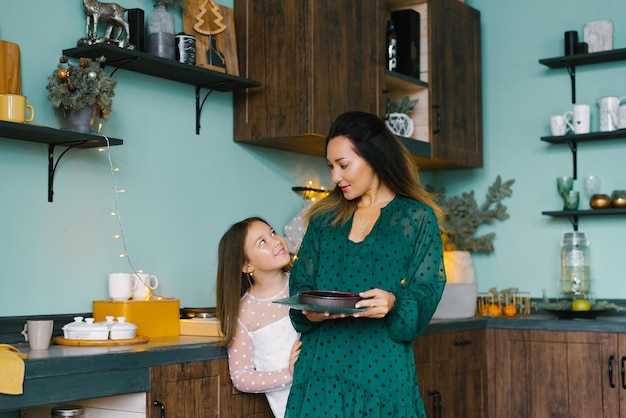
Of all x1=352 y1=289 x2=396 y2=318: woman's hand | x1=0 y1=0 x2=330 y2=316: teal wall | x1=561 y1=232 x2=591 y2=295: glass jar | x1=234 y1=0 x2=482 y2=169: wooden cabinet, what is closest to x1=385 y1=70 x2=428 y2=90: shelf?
x1=234 y1=0 x2=482 y2=169: wooden cabinet

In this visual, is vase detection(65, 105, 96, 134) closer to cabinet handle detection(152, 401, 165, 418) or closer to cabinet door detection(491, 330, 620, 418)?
cabinet handle detection(152, 401, 165, 418)

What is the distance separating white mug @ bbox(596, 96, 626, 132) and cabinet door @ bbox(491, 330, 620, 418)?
96cm

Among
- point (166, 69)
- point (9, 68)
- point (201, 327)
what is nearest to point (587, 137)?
point (166, 69)

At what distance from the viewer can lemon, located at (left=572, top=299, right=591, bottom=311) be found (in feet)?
12.7

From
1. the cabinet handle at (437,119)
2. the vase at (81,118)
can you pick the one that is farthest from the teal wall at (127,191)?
the cabinet handle at (437,119)

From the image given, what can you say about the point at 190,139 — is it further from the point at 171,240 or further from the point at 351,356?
the point at 351,356

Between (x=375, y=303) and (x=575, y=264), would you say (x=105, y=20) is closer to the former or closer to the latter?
(x=375, y=303)

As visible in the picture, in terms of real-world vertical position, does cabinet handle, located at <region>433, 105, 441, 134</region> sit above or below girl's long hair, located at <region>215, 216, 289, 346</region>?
above

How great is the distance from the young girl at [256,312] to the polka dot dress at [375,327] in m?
0.36

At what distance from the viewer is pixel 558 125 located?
412 centimetres

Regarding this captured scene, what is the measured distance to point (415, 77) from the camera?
4.02 metres

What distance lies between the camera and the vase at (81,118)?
2.63 metres

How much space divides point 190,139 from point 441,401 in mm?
1486

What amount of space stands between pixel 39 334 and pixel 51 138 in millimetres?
592
